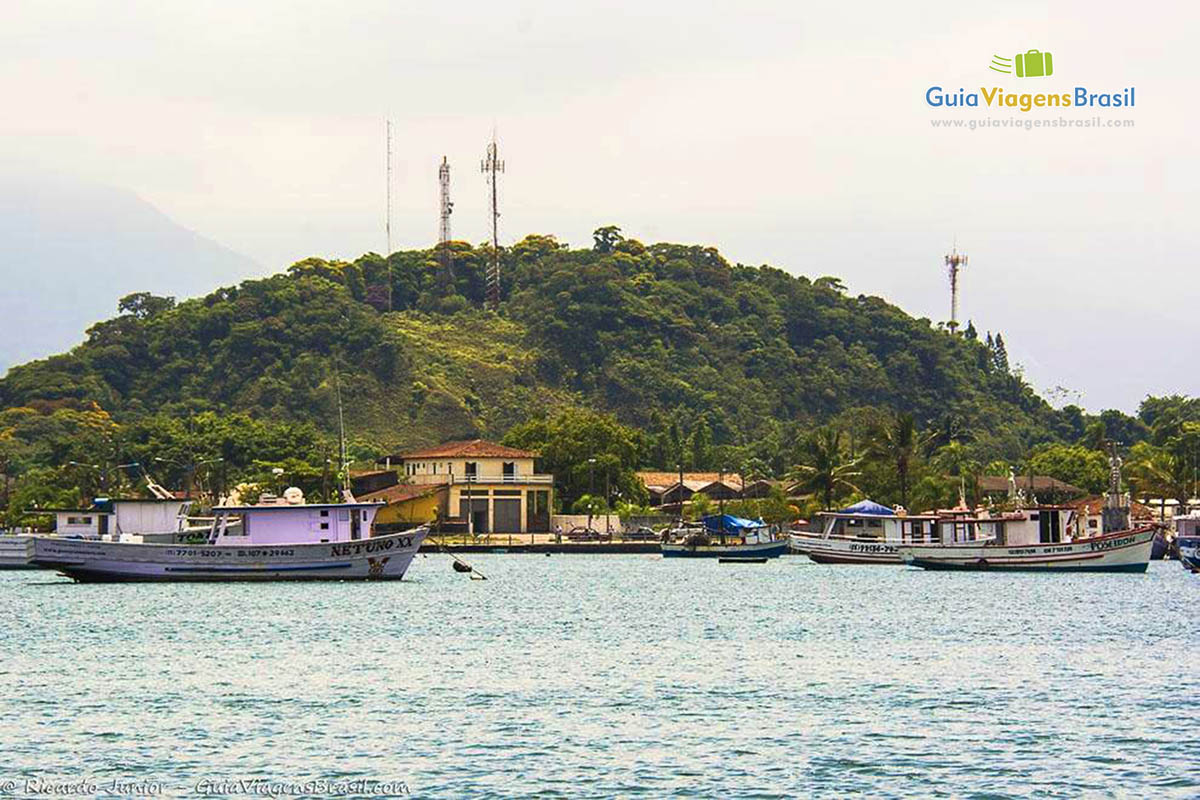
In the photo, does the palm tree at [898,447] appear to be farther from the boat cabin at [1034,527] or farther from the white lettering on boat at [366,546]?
the white lettering on boat at [366,546]

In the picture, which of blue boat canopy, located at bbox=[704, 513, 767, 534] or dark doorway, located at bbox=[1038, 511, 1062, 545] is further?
blue boat canopy, located at bbox=[704, 513, 767, 534]

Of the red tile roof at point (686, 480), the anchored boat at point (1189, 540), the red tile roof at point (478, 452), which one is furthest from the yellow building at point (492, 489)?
the anchored boat at point (1189, 540)

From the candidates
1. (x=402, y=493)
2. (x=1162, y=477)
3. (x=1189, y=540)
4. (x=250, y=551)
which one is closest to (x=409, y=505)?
(x=402, y=493)

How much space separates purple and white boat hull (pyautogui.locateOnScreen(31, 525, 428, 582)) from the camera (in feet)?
A: 238

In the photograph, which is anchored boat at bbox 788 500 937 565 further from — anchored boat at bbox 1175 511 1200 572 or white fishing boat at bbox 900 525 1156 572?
anchored boat at bbox 1175 511 1200 572

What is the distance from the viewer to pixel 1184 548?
9269 centimetres

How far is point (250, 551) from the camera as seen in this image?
72.4 metres

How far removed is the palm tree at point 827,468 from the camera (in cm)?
12575

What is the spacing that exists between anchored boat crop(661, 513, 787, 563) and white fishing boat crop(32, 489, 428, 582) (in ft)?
131

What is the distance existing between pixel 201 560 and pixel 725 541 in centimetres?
5162

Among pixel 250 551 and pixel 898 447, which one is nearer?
pixel 250 551

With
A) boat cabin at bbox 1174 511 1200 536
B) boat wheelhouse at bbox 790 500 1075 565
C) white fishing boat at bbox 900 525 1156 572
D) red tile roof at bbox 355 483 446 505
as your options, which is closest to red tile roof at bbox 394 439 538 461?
red tile roof at bbox 355 483 446 505

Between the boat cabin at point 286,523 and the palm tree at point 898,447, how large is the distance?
5400 cm

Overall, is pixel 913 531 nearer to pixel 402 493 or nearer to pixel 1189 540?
pixel 1189 540
